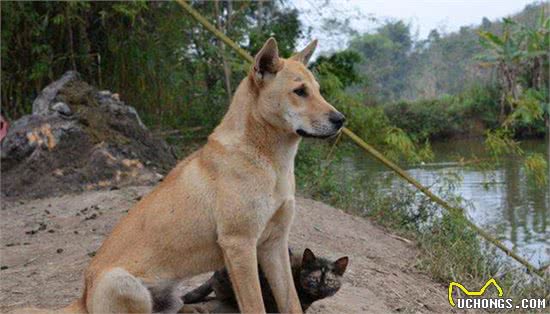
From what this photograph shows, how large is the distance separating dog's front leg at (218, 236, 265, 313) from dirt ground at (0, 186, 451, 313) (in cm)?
114

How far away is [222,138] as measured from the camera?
4289 millimetres

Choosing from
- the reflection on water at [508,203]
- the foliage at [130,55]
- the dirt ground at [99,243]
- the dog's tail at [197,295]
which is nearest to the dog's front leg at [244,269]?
the dog's tail at [197,295]

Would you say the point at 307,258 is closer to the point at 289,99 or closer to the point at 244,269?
the point at 244,269

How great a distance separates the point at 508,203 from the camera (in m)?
11.2

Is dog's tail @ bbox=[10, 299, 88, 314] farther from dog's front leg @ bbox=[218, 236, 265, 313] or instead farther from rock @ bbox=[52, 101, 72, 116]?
rock @ bbox=[52, 101, 72, 116]

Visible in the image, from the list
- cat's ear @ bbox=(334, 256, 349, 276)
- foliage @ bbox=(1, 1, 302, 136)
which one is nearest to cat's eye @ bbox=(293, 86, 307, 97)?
cat's ear @ bbox=(334, 256, 349, 276)

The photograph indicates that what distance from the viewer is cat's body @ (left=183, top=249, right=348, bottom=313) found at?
14.6 ft

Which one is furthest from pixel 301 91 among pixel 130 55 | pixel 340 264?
pixel 130 55

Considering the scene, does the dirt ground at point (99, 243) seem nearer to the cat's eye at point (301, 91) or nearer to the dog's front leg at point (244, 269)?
the dog's front leg at point (244, 269)

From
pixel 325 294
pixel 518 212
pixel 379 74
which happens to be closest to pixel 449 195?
pixel 518 212

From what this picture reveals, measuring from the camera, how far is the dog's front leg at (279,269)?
4211 millimetres

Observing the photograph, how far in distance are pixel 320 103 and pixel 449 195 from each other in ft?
17.2

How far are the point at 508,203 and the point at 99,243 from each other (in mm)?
6635

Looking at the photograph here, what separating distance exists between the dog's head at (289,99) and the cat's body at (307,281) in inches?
31.2
